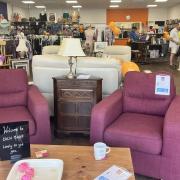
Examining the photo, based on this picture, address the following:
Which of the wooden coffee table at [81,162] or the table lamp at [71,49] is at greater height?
the table lamp at [71,49]

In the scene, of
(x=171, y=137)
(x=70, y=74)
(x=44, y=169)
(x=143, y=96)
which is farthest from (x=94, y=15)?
(x=44, y=169)

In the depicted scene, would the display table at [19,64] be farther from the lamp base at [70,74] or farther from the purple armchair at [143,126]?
the purple armchair at [143,126]

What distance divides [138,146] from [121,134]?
7.0 inches

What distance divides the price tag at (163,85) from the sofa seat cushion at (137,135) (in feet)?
1.18

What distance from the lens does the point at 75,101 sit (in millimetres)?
3203

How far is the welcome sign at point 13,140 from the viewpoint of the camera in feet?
5.76

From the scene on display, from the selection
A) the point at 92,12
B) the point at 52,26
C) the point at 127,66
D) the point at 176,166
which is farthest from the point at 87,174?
the point at 92,12

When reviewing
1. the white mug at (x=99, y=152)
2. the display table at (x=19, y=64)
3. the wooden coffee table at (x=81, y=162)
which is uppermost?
the display table at (x=19, y=64)

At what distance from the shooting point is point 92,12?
17328 millimetres

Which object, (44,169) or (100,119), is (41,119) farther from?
(44,169)

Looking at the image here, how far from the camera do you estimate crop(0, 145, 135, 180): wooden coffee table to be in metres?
1.71

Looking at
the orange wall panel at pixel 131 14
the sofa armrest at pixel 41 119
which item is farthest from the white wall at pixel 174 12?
the sofa armrest at pixel 41 119

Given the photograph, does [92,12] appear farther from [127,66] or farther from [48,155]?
[48,155]

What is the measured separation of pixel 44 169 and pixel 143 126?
108 cm
